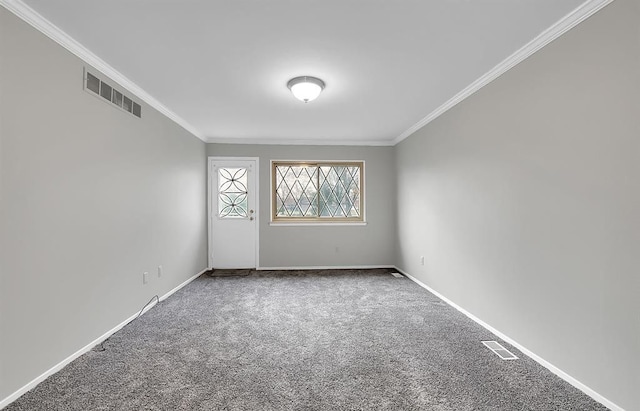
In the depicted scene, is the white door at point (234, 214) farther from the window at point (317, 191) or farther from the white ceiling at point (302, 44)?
the white ceiling at point (302, 44)

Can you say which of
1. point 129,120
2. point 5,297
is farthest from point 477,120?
point 5,297

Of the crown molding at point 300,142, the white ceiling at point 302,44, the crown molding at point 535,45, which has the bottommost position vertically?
the crown molding at point 300,142

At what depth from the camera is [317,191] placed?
18.4ft

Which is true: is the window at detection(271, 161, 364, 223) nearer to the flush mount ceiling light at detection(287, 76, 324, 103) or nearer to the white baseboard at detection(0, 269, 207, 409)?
the flush mount ceiling light at detection(287, 76, 324, 103)

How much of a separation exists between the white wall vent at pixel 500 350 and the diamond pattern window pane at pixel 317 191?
3.33 m

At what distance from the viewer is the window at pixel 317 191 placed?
5.54 meters

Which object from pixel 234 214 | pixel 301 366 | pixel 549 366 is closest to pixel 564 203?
pixel 549 366

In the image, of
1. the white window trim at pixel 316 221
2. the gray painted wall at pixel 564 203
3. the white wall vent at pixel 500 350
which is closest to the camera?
the gray painted wall at pixel 564 203

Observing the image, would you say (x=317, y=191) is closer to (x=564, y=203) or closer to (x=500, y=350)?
(x=500, y=350)

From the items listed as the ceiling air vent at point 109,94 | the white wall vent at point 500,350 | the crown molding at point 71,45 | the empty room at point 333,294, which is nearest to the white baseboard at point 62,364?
the empty room at point 333,294

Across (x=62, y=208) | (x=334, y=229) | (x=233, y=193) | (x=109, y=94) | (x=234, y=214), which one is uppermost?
(x=109, y=94)

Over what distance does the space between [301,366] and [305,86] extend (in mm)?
2361

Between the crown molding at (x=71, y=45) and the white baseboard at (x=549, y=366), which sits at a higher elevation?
the crown molding at (x=71, y=45)

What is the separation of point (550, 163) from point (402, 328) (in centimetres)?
181
